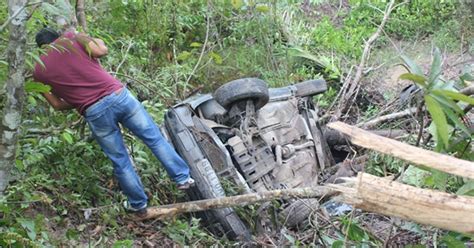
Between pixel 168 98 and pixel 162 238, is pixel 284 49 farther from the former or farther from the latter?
pixel 162 238

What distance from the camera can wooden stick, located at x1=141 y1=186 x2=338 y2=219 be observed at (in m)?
4.81

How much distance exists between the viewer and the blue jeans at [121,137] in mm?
4953

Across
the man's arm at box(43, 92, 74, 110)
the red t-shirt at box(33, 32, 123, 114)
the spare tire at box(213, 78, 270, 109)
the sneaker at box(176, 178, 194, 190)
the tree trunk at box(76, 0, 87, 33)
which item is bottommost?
the sneaker at box(176, 178, 194, 190)

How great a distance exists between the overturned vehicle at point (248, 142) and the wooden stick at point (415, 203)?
271 centimetres

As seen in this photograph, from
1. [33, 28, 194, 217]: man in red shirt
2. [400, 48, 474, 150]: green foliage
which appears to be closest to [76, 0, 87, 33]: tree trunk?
[33, 28, 194, 217]: man in red shirt

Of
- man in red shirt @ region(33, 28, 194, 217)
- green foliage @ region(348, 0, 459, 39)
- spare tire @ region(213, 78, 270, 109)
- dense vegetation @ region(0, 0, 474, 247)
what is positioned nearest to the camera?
dense vegetation @ region(0, 0, 474, 247)

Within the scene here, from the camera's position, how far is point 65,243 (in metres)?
4.45

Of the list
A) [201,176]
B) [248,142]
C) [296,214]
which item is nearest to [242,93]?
[248,142]

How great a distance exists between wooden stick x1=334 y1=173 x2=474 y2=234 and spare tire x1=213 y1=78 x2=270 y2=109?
3.65 meters

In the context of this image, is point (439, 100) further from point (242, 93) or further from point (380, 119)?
point (380, 119)

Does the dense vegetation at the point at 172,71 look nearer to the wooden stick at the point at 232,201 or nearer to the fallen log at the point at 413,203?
the wooden stick at the point at 232,201

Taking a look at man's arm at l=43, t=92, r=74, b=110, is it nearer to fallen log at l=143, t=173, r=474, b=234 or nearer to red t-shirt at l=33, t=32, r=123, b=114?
red t-shirt at l=33, t=32, r=123, b=114

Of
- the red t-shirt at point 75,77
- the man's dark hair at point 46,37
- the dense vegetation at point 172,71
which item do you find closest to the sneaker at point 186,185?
the dense vegetation at point 172,71

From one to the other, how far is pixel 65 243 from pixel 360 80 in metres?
4.69
